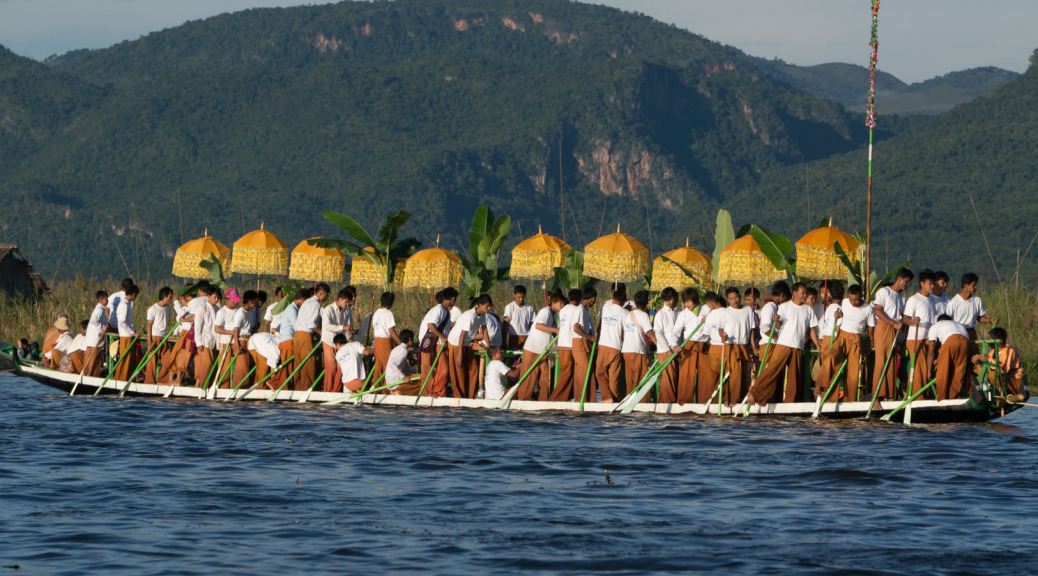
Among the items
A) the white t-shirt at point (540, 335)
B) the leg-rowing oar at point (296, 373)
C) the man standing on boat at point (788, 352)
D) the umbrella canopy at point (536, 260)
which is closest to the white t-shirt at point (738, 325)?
the man standing on boat at point (788, 352)

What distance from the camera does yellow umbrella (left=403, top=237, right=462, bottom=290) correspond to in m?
18.4

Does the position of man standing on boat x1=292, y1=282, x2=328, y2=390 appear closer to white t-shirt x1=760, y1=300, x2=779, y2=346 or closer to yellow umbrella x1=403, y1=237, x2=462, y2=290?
yellow umbrella x1=403, y1=237, x2=462, y2=290

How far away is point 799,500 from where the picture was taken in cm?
1078

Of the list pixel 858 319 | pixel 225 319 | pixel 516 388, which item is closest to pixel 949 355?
pixel 858 319

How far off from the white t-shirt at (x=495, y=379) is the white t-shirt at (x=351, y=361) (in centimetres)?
177

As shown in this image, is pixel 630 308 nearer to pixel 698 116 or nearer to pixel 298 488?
pixel 298 488

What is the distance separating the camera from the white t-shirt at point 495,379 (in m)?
15.9

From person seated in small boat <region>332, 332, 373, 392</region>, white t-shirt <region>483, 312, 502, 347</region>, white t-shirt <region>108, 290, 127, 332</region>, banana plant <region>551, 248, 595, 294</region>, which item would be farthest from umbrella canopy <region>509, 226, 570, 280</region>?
white t-shirt <region>108, 290, 127, 332</region>

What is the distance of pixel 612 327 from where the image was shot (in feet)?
50.9

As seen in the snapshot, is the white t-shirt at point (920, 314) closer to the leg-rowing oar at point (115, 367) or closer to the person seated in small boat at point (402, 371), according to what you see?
the person seated in small boat at point (402, 371)

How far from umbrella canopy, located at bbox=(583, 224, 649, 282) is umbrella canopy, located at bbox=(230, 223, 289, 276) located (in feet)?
15.3

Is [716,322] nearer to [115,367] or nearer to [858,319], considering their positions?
[858,319]

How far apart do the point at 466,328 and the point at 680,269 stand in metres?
3.39

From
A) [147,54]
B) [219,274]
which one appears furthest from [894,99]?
[219,274]
